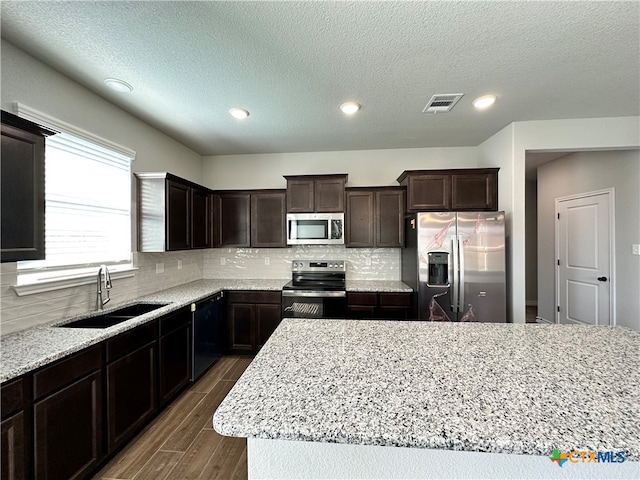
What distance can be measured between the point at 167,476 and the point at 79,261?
1736 mm

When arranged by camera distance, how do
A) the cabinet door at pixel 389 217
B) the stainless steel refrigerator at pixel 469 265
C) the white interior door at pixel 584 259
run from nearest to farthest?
the stainless steel refrigerator at pixel 469 265 < the cabinet door at pixel 389 217 < the white interior door at pixel 584 259

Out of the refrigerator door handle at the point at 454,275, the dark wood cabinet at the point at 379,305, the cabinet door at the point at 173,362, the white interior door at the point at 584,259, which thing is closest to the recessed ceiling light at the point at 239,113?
the cabinet door at the point at 173,362

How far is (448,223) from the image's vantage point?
2.86 meters

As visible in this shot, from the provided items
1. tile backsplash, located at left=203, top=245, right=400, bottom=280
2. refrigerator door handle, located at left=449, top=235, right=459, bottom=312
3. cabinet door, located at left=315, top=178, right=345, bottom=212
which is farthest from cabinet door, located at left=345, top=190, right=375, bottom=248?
refrigerator door handle, located at left=449, top=235, right=459, bottom=312

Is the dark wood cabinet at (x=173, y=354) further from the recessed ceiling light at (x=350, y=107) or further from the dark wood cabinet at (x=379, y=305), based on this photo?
the recessed ceiling light at (x=350, y=107)

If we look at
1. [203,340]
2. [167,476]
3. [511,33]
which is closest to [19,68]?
[203,340]

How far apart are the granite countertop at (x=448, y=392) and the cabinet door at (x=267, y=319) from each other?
1930mm

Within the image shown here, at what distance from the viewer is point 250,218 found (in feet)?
12.1

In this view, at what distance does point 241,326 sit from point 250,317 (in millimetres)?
161

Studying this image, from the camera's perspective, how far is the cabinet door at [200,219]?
3.25 metres

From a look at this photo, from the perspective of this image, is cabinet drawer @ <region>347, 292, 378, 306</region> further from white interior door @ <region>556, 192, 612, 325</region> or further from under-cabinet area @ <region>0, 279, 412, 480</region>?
white interior door @ <region>556, 192, 612, 325</region>

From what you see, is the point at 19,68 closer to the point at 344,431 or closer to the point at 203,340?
the point at 203,340

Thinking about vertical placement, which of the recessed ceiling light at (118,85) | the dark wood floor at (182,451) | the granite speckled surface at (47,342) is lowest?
the dark wood floor at (182,451)

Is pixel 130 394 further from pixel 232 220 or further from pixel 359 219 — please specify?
pixel 359 219
